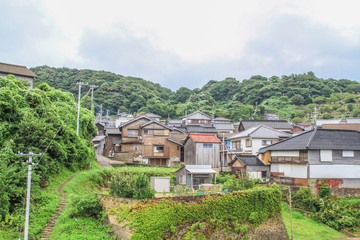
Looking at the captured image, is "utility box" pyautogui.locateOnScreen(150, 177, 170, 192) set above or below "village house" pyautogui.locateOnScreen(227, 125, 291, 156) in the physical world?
below

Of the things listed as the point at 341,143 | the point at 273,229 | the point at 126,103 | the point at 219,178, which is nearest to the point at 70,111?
the point at 219,178

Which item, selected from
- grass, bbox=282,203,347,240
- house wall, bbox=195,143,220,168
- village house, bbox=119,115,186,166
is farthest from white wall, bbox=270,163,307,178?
village house, bbox=119,115,186,166

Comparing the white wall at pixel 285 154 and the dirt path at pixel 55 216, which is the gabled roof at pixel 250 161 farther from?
the dirt path at pixel 55 216

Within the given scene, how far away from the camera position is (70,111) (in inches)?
1042

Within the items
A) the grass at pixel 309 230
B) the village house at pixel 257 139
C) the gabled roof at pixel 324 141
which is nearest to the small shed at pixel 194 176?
the grass at pixel 309 230

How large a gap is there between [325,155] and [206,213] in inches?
608

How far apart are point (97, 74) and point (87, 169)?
234 feet

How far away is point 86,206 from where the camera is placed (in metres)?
15.3

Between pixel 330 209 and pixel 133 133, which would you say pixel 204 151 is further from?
pixel 330 209

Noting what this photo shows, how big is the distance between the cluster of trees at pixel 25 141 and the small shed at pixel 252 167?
16838mm

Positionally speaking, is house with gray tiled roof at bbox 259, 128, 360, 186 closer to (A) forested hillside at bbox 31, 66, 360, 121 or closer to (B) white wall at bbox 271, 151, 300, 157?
(B) white wall at bbox 271, 151, 300, 157

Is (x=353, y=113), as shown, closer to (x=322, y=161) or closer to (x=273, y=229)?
(x=322, y=161)

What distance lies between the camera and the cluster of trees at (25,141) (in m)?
14.4

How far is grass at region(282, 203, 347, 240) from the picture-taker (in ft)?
60.8
